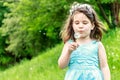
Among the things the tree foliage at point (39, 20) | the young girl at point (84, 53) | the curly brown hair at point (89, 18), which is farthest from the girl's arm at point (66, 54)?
the tree foliage at point (39, 20)

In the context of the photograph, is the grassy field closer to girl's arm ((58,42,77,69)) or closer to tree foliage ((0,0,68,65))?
tree foliage ((0,0,68,65))

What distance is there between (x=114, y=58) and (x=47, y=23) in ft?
20.7

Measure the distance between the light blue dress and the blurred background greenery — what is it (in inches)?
125

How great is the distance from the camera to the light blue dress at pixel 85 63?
4.00 metres

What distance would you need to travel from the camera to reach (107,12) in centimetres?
→ 1316

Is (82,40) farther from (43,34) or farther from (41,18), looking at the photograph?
(43,34)

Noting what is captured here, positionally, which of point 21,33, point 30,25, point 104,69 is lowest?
point 21,33

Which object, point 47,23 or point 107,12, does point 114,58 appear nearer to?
point 107,12

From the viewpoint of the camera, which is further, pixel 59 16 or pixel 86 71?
pixel 59 16

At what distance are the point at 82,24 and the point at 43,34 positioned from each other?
1743cm

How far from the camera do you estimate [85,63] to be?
402 centimetres

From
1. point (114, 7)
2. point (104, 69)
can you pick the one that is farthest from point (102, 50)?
point (114, 7)

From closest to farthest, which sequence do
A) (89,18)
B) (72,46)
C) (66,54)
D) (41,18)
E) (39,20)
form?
(72,46)
(66,54)
(89,18)
(41,18)
(39,20)

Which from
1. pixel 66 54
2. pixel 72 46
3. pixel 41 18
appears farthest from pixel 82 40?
pixel 41 18
